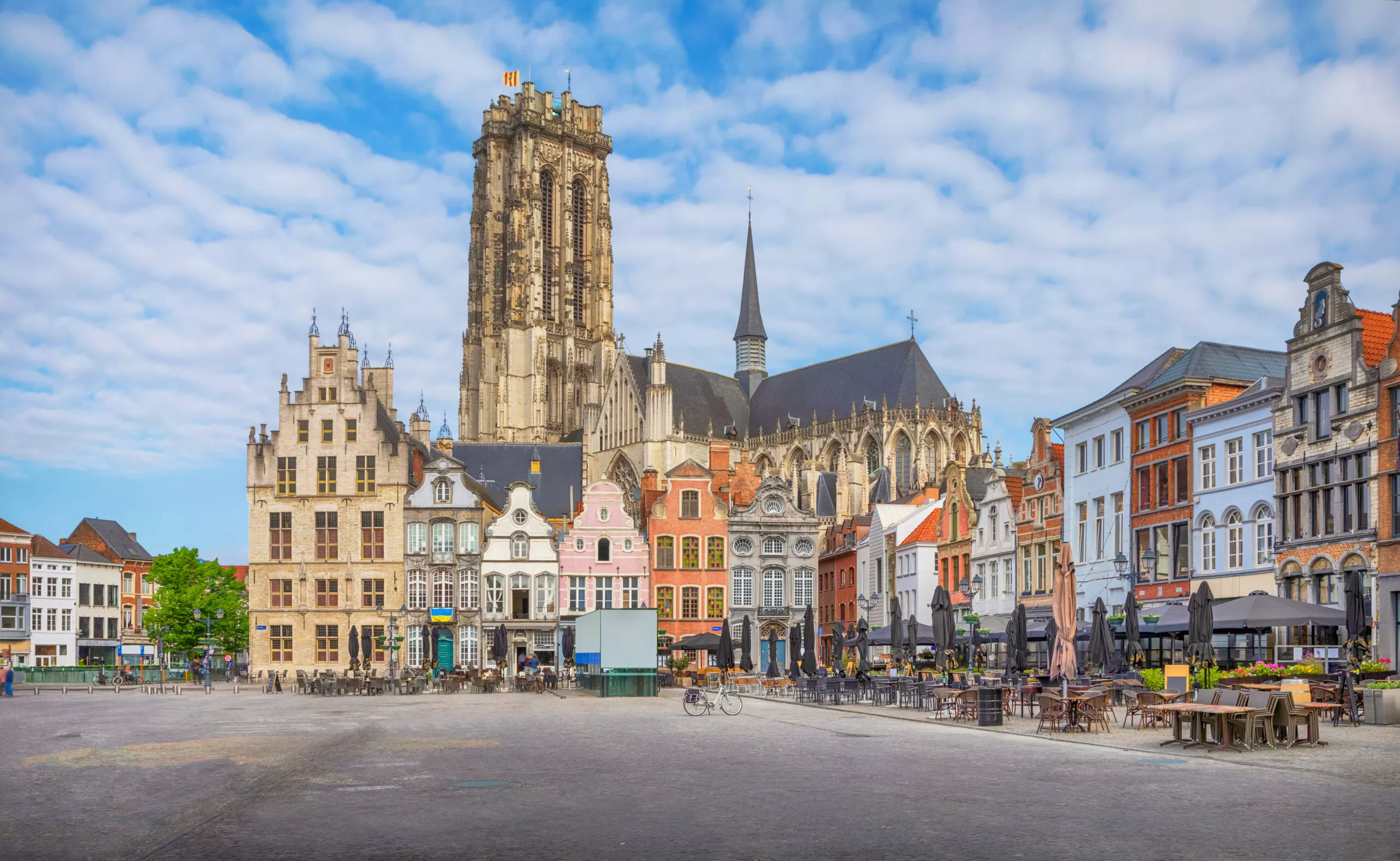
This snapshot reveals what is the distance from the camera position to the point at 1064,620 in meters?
27.9

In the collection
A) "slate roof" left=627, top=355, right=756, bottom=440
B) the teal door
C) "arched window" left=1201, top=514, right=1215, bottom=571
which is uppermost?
"slate roof" left=627, top=355, right=756, bottom=440

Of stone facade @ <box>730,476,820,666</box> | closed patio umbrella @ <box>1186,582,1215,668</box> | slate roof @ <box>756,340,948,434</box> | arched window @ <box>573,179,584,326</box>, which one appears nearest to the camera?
closed patio umbrella @ <box>1186,582,1215,668</box>

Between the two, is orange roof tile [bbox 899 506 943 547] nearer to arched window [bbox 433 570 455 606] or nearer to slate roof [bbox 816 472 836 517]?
arched window [bbox 433 570 455 606]

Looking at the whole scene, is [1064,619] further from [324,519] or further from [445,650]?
[324,519]

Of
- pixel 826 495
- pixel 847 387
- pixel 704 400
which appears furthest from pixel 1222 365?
pixel 704 400

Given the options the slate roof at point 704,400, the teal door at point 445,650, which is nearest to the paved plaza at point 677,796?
the teal door at point 445,650

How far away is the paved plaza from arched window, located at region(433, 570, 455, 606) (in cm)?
3683

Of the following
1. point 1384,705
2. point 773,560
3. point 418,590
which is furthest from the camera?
point 773,560

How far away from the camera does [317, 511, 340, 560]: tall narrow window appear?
61062 millimetres

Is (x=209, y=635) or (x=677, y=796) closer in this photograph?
(x=677, y=796)

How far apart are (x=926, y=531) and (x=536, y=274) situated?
56.6 metres

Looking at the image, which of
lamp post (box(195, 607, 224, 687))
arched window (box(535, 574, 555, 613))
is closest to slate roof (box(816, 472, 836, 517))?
arched window (box(535, 574, 555, 613))

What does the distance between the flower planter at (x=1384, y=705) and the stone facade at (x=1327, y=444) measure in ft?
36.3

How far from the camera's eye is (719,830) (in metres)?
11.2
